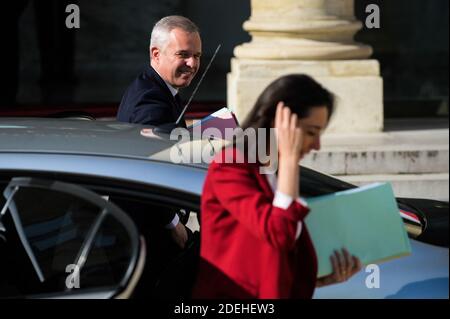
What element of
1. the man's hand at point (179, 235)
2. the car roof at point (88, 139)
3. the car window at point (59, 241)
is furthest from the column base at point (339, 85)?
the car window at point (59, 241)

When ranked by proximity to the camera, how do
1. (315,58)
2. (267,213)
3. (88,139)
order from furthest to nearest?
(315,58)
(88,139)
(267,213)

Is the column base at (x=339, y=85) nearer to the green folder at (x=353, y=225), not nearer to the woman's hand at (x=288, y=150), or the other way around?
the green folder at (x=353, y=225)

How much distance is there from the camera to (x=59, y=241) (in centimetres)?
393

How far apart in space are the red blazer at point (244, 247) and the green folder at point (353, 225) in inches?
2.4

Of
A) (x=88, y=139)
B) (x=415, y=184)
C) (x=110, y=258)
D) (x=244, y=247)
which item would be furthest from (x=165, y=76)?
(x=415, y=184)

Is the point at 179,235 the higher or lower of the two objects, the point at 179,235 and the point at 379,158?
the higher

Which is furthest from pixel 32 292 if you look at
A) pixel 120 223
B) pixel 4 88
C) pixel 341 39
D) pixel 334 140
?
pixel 4 88

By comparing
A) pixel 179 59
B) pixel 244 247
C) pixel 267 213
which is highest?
pixel 179 59

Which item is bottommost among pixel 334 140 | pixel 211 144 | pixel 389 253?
pixel 334 140

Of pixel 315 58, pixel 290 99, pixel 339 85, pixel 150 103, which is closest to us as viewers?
pixel 290 99

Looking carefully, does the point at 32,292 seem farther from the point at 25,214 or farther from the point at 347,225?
the point at 347,225

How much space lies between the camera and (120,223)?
337cm

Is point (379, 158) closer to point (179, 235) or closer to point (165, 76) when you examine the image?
point (165, 76)

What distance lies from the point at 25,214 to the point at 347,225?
42.1 inches
